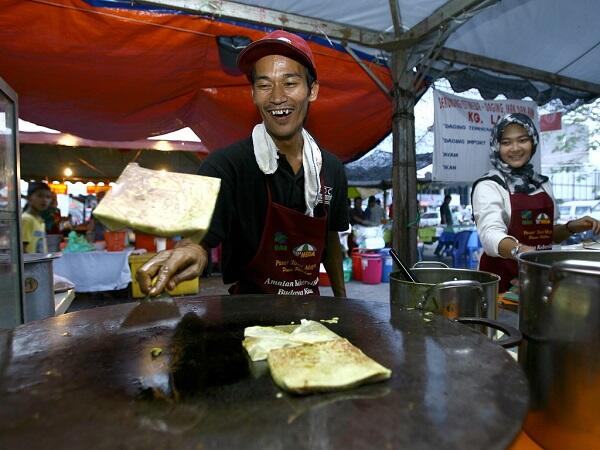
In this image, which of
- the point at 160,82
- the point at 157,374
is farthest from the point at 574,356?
the point at 160,82

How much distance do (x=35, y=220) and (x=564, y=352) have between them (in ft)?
18.2

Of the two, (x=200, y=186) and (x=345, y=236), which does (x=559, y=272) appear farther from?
(x=345, y=236)

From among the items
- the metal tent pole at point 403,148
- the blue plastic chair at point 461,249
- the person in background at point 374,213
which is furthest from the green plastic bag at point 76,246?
the blue plastic chair at point 461,249

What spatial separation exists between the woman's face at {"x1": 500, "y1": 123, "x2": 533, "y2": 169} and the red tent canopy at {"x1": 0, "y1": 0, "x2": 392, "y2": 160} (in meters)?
1.90

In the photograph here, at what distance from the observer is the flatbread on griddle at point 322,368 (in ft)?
2.60

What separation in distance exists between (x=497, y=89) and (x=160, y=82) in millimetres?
3899

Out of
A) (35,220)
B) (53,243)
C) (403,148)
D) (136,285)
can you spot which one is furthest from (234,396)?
(53,243)

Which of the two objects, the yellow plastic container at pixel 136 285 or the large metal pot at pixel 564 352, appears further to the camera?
the yellow plastic container at pixel 136 285

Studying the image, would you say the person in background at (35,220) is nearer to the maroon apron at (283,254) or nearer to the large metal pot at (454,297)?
the maroon apron at (283,254)

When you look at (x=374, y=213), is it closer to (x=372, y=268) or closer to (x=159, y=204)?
(x=372, y=268)

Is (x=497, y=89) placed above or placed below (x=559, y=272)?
above

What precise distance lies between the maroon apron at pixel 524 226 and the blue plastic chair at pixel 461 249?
8095 millimetres

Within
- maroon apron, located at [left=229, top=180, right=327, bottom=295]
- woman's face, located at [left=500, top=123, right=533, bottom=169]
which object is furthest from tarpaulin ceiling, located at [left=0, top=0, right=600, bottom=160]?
maroon apron, located at [left=229, top=180, right=327, bottom=295]

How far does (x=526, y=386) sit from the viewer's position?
30.8 inches
